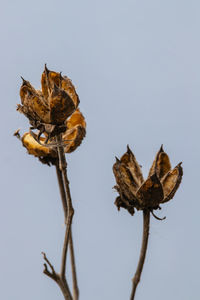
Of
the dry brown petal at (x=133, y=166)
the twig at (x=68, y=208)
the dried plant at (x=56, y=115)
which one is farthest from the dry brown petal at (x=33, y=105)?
the dry brown petal at (x=133, y=166)

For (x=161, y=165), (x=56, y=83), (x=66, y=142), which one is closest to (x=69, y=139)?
(x=66, y=142)

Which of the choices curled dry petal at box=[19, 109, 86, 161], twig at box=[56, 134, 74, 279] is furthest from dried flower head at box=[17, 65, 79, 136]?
curled dry petal at box=[19, 109, 86, 161]

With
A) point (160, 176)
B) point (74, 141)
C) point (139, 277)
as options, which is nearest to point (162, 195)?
point (160, 176)

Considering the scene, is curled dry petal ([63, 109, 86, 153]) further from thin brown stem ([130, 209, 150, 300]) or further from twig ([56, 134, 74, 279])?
thin brown stem ([130, 209, 150, 300])

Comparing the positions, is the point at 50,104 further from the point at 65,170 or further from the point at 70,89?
the point at 65,170

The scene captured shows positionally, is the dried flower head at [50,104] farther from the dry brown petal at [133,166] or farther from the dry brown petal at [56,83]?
the dry brown petal at [133,166]

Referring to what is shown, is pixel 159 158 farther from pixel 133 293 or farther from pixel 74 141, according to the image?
pixel 133 293
